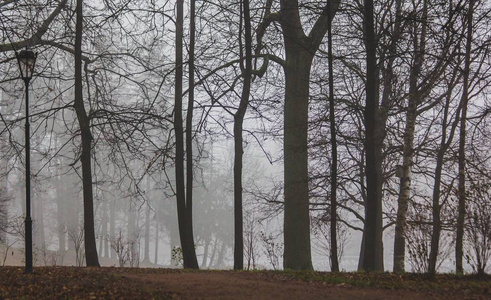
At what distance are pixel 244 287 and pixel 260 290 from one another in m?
0.32

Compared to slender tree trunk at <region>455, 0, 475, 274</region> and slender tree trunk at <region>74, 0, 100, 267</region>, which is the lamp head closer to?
slender tree trunk at <region>74, 0, 100, 267</region>

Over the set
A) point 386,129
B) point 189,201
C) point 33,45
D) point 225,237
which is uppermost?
point 33,45

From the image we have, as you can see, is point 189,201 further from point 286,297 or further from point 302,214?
point 286,297

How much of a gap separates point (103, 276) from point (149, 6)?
24.8 ft

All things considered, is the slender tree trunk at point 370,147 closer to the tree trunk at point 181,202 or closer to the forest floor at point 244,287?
the forest floor at point 244,287

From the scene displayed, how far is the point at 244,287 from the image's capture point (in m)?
7.39

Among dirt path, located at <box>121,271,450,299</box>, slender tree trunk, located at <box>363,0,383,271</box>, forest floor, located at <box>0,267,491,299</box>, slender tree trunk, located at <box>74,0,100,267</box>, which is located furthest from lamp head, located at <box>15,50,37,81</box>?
slender tree trunk, located at <box>363,0,383,271</box>

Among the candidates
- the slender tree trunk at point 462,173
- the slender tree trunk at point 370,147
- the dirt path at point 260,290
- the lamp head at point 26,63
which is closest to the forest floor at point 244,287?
the dirt path at point 260,290

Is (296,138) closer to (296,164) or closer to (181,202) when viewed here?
(296,164)

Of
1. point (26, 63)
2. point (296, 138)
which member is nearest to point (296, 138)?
point (296, 138)

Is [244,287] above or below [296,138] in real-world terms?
below

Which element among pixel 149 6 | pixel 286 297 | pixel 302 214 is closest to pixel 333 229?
pixel 302 214

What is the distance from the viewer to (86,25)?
12.9 m

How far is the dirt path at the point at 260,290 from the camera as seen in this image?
664cm
